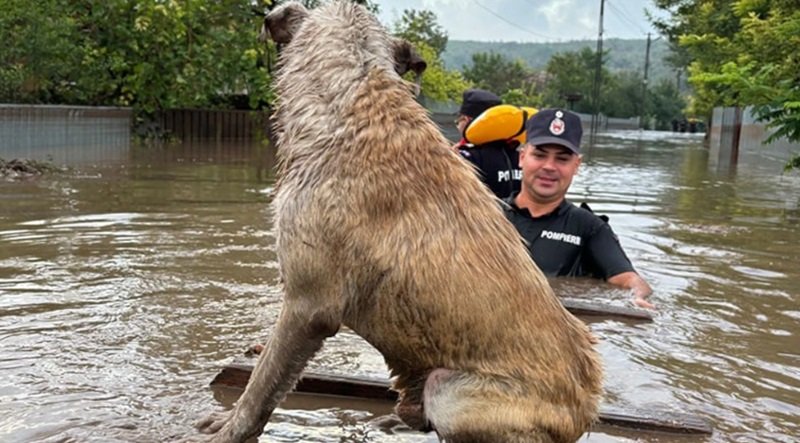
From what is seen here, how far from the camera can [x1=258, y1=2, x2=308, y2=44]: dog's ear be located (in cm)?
391

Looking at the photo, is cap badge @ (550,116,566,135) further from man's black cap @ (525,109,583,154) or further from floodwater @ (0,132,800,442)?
floodwater @ (0,132,800,442)

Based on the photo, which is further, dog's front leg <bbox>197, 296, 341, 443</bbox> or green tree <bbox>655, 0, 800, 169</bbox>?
green tree <bbox>655, 0, 800, 169</bbox>

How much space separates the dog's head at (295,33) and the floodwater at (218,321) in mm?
1729

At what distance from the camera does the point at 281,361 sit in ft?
11.2

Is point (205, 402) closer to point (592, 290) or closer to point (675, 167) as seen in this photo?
point (592, 290)

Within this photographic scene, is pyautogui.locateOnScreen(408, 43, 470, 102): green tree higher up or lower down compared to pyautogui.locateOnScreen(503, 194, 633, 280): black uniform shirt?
higher up

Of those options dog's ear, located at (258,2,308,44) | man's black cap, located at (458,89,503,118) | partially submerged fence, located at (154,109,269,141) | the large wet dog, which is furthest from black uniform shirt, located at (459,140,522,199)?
partially submerged fence, located at (154,109,269,141)

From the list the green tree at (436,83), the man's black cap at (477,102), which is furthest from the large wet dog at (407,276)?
the green tree at (436,83)

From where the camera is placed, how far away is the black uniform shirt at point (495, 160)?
7324mm

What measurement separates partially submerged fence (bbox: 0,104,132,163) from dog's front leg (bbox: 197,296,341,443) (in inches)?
529

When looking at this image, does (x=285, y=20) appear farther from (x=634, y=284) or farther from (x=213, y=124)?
(x=213, y=124)

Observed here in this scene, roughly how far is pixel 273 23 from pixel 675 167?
21.3 meters

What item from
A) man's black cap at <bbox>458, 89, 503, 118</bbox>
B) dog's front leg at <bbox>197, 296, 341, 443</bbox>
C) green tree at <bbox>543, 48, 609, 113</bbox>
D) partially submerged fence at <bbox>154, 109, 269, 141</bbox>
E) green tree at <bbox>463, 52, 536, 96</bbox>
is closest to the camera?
dog's front leg at <bbox>197, 296, 341, 443</bbox>

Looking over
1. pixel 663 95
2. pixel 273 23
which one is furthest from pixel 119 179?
pixel 663 95
